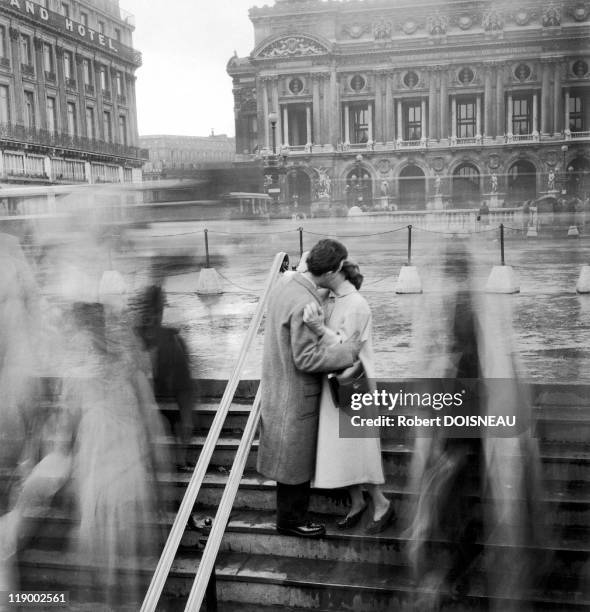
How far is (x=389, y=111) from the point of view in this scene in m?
2.94

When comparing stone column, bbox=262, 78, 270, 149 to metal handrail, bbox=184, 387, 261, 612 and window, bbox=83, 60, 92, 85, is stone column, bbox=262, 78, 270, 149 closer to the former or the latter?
window, bbox=83, 60, 92, 85

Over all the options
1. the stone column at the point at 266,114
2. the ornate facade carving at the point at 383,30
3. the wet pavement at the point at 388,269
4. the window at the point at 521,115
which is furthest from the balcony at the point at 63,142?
the window at the point at 521,115

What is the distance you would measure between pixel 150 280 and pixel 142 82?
1021 mm

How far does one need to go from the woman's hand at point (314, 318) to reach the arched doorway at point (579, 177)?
1502 mm

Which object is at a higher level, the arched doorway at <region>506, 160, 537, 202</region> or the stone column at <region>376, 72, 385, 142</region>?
the stone column at <region>376, 72, 385, 142</region>

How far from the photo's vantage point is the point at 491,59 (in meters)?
2.80

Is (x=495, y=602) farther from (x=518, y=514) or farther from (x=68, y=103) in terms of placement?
(x=68, y=103)

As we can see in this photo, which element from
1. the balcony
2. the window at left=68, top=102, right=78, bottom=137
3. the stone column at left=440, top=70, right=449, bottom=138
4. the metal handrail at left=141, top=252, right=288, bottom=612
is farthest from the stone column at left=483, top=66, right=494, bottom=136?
the window at left=68, top=102, right=78, bottom=137

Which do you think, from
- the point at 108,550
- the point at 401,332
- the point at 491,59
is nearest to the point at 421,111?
the point at 491,59

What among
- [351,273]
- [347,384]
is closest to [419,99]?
[351,273]

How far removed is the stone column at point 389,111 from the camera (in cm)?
291

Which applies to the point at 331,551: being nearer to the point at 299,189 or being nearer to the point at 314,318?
the point at 314,318

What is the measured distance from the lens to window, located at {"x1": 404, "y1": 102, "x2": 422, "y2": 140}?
2832mm

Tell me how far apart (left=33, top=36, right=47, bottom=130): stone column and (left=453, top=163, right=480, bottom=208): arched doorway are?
6.59 feet
